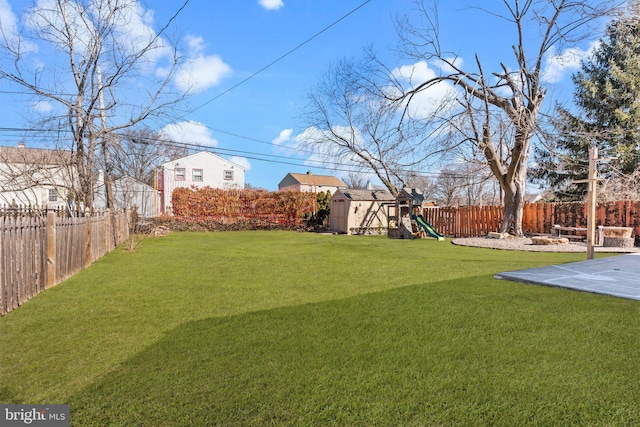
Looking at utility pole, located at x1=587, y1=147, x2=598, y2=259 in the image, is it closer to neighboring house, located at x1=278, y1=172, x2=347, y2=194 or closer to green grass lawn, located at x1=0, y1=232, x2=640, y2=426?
green grass lawn, located at x1=0, y1=232, x2=640, y2=426

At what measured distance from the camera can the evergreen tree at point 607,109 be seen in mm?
17281

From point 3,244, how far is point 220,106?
45.5ft

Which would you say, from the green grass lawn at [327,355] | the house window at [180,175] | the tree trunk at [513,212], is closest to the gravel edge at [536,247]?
the tree trunk at [513,212]

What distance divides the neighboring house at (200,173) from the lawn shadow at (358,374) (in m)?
28.8

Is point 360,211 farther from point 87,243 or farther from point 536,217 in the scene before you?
point 87,243

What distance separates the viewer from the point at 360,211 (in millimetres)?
18766

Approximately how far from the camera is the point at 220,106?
17.1 metres

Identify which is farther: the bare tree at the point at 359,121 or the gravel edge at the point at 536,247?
the bare tree at the point at 359,121

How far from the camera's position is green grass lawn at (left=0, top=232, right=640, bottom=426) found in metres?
2.07

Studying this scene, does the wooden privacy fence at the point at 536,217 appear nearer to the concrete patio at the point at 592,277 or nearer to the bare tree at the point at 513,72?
the bare tree at the point at 513,72

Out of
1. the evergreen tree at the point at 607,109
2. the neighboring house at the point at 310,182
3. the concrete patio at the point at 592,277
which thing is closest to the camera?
the concrete patio at the point at 592,277

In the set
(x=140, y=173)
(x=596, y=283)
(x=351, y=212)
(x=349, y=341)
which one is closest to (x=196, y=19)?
(x=349, y=341)

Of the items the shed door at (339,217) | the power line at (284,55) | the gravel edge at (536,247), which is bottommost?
the gravel edge at (536,247)

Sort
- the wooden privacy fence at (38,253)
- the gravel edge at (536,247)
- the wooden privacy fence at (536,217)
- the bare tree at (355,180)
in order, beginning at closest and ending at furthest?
1. the wooden privacy fence at (38,253)
2. the gravel edge at (536,247)
3. the wooden privacy fence at (536,217)
4. the bare tree at (355,180)
